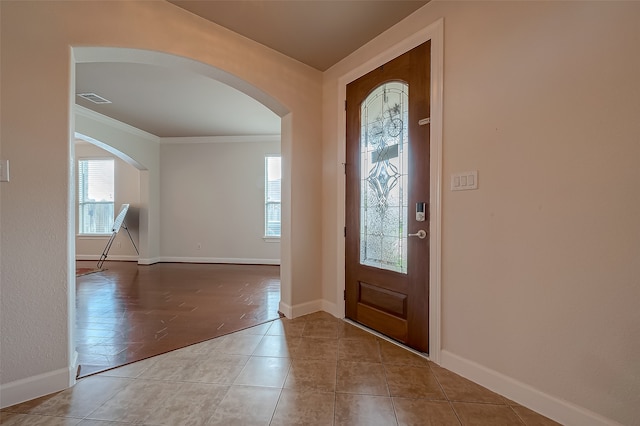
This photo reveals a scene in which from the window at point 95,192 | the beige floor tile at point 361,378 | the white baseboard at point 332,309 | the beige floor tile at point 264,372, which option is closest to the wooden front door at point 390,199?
the white baseboard at point 332,309

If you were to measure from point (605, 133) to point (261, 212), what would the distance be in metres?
5.42

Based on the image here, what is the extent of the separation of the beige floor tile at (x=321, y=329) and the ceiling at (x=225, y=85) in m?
2.76

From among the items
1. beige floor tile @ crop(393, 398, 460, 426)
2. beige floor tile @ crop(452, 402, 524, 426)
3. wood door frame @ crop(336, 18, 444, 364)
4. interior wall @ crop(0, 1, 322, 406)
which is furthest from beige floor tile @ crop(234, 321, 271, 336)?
beige floor tile @ crop(452, 402, 524, 426)

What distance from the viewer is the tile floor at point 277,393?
143 cm

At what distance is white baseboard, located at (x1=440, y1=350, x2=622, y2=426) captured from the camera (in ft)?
4.39

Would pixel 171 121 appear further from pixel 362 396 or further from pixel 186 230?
pixel 362 396

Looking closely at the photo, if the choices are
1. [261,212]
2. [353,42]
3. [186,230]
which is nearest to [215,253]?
[186,230]

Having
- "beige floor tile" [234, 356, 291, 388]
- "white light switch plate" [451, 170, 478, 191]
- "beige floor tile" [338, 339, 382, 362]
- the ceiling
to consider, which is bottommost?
"beige floor tile" [338, 339, 382, 362]

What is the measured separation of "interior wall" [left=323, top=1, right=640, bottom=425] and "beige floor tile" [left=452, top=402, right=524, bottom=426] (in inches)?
6.2

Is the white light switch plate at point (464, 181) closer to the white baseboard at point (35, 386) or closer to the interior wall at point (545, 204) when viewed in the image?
the interior wall at point (545, 204)

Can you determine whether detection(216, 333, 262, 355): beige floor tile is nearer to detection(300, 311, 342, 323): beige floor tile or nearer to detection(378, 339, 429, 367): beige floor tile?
detection(300, 311, 342, 323): beige floor tile

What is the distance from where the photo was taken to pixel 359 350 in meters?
2.18

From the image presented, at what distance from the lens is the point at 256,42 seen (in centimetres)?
254

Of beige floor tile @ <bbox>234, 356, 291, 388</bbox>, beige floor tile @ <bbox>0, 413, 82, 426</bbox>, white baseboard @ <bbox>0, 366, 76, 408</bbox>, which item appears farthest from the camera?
beige floor tile @ <bbox>234, 356, 291, 388</bbox>
